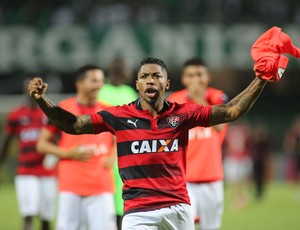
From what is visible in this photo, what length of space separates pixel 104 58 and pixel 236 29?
4.54 meters

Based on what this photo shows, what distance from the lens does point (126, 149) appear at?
6.33m

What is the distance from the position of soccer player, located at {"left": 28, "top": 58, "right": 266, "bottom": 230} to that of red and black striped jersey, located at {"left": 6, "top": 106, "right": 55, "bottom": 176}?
494 centimetres

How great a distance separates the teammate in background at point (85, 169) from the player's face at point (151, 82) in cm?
235

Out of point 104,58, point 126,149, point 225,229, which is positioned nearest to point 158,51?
point 104,58

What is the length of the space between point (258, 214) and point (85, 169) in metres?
9.42

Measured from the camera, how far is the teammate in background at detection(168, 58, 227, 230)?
909 centimetres

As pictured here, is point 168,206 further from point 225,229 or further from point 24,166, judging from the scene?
point 225,229

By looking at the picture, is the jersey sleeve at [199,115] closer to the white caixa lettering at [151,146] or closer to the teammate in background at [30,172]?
the white caixa lettering at [151,146]

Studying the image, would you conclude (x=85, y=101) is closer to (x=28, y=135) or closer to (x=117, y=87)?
(x=117, y=87)

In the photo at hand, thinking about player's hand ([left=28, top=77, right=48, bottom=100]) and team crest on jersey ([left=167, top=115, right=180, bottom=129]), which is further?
team crest on jersey ([left=167, top=115, right=180, bottom=129])

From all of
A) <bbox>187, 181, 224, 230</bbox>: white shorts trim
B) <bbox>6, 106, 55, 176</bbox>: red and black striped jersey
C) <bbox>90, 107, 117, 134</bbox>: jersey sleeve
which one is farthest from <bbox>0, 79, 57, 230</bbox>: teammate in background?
<bbox>90, 107, 117, 134</bbox>: jersey sleeve

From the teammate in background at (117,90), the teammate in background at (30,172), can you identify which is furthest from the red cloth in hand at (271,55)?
the teammate in background at (30,172)

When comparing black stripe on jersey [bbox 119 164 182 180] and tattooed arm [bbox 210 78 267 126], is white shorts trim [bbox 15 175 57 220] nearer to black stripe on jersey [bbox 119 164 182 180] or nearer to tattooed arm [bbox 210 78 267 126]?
black stripe on jersey [bbox 119 164 182 180]

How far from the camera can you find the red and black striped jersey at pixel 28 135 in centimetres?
1127
